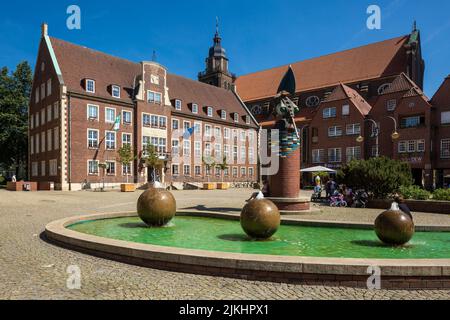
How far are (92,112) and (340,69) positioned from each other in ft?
157

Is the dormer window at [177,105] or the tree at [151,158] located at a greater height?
the dormer window at [177,105]

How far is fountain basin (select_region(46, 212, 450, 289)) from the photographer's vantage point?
5.83 meters

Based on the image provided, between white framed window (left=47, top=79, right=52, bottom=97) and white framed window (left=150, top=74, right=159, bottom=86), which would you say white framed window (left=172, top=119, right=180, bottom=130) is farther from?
white framed window (left=47, top=79, right=52, bottom=97)

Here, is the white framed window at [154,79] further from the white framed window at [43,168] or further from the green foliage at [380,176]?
the green foliage at [380,176]

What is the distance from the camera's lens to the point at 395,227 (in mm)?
8500

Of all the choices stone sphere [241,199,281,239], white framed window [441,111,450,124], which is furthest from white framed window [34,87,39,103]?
white framed window [441,111,450,124]

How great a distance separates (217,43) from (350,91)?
36803 mm

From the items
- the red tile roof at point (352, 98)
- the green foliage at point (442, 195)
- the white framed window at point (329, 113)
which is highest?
the red tile roof at point (352, 98)

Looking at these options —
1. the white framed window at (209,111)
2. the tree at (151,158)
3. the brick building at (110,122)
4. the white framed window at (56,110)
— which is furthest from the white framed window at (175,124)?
the white framed window at (56,110)

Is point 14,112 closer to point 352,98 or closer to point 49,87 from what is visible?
point 49,87

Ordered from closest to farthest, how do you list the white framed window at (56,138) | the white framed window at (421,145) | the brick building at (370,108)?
1. the white framed window at (56,138)
2. the brick building at (370,108)
3. the white framed window at (421,145)

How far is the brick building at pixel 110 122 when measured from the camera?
4094 cm

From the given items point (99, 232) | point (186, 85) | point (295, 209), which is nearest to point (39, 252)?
point (99, 232)

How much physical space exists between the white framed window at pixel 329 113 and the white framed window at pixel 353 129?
11.3 feet
